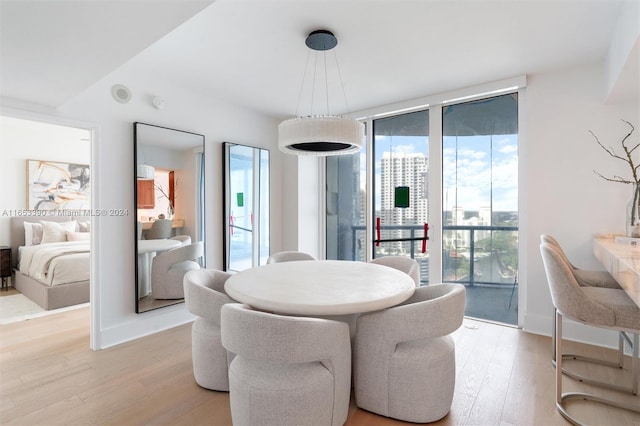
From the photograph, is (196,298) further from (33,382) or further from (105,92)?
(105,92)

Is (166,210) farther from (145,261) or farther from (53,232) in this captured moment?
(53,232)

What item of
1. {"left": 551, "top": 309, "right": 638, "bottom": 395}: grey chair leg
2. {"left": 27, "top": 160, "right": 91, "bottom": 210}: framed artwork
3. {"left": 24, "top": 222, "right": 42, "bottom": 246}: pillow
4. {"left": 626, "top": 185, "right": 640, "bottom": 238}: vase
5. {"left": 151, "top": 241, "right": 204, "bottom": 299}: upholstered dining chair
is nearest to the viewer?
{"left": 551, "top": 309, "right": 638, "bottom": 395}: grey chair leg

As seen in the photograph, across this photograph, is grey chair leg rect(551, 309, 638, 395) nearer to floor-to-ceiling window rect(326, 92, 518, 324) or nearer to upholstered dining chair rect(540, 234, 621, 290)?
upholstered dining chair rect(540, 234, 621, 290)

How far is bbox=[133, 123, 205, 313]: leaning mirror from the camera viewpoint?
10.1ft

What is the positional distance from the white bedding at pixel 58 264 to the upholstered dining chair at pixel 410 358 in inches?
155

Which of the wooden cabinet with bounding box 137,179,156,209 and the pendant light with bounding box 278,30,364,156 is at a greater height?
the pendant light with bounding box 278,30,364,156

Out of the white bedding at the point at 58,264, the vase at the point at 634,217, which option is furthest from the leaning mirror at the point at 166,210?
the vase at the point at 634,217

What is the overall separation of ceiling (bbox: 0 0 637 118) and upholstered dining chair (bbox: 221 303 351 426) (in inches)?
54.6

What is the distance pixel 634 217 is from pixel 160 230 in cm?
399

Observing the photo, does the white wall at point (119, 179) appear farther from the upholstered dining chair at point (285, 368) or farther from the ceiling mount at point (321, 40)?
the upholstered dining chair at point (285, 368)

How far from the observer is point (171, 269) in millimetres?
3281

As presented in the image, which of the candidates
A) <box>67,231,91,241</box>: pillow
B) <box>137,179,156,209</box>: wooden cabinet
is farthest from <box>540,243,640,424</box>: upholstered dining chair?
<box>67,231,91,241</box>: pillow

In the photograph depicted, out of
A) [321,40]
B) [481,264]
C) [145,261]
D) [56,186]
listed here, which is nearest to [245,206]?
[145,261]

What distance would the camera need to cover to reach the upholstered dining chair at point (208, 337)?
6.70 feet
